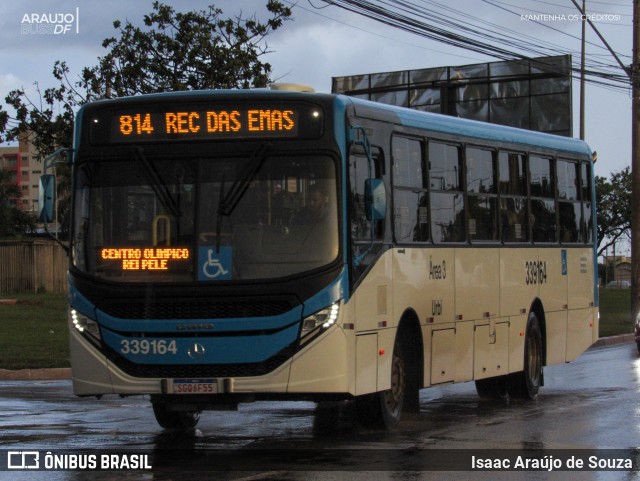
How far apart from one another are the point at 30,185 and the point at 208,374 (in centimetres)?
16350

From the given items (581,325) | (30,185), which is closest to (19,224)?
(581,325)

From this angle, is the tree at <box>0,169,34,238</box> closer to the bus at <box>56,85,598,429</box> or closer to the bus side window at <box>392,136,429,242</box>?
the bus side window at <box>392,136,429,242</box>

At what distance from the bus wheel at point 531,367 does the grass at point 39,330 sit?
7.59m

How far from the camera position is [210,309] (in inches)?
467

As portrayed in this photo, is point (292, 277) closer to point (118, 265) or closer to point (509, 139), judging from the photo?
point (118, 265)

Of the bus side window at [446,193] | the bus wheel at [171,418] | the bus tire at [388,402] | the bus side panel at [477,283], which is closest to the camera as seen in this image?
the bus tire at [388,402]

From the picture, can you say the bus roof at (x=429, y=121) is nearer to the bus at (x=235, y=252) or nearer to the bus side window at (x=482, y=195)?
the bus at (x=235, y=252)

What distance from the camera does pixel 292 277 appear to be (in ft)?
38.8

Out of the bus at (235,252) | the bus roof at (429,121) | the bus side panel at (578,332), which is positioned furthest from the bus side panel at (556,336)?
the bus at (235,252)

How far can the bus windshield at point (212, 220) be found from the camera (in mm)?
11898

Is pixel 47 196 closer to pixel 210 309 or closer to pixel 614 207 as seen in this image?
pixel 210 309

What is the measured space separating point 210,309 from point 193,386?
0.68 m

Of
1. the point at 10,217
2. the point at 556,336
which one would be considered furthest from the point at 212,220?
the point at 10,217

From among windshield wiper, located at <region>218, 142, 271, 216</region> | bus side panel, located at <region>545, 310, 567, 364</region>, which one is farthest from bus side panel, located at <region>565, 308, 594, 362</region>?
windshield wiper, located at <region>218, 142, 271, 216</region>
